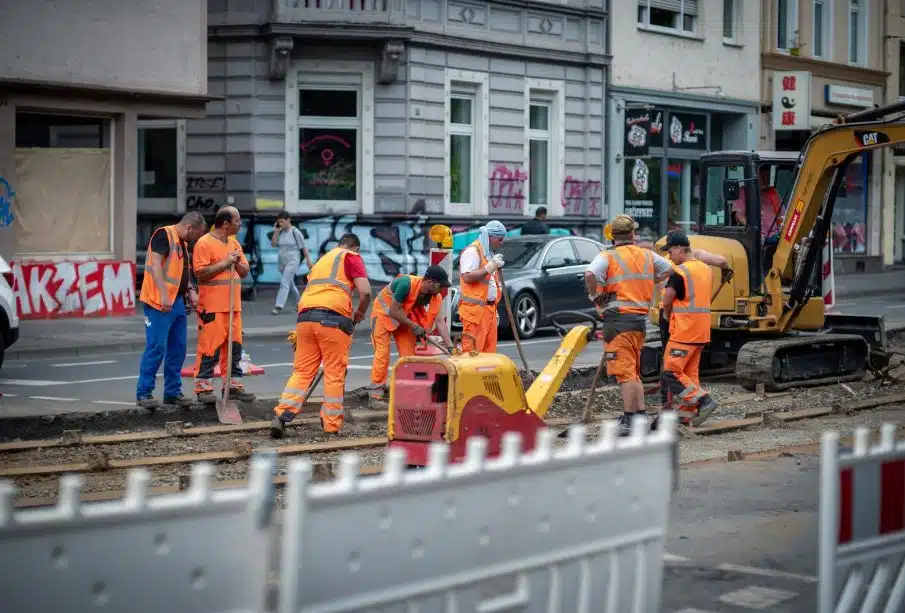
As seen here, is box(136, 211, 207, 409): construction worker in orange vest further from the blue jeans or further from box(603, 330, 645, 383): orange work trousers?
box(603, 330, 645, 383): orange work trousers

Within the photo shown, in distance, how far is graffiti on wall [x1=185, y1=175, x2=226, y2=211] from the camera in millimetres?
27312

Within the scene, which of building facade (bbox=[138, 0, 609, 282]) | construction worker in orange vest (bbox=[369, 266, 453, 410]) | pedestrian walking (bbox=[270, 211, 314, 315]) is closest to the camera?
construction worker in orange vest (bbox=[369, 266, 453, 410])

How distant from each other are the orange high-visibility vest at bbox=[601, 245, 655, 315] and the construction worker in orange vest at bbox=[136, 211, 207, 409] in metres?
3.76

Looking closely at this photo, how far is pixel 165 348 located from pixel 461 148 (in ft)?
56.2

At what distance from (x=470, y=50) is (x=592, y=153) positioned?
447 centimetres

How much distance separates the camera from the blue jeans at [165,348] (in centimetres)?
1263

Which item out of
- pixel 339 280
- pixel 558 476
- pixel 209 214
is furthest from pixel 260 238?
pixel 558 476

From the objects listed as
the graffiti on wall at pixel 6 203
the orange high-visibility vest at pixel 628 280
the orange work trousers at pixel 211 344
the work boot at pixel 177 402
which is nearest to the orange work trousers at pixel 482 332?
the orange work trousers at pixel 211 344

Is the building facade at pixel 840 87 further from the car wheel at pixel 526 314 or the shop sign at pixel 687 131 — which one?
the car wheel at pixel 526 314

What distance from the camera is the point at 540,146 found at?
31297 mm

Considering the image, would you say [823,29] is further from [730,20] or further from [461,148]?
[461,148]

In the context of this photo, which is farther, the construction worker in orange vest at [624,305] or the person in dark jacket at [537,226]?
the person in dark jacket at [537,226]

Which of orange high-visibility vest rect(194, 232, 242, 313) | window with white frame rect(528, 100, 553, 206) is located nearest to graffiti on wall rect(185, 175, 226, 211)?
window with white frame rect(528, 100, 553, 206)

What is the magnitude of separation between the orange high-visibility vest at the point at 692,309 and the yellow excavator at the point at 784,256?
299 centimetres
